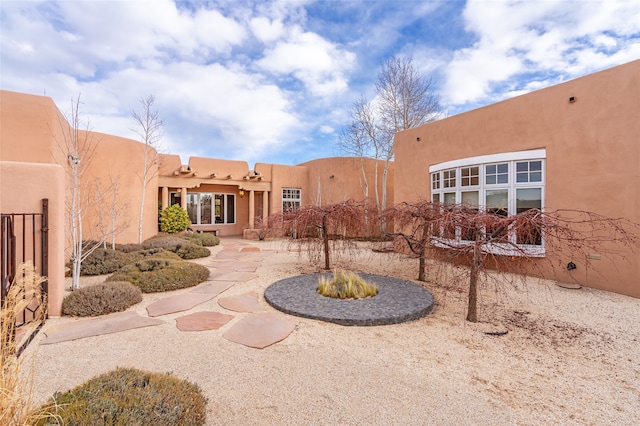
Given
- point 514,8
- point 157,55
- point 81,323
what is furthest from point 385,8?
point 81,323

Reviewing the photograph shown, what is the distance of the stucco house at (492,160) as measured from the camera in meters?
5.09

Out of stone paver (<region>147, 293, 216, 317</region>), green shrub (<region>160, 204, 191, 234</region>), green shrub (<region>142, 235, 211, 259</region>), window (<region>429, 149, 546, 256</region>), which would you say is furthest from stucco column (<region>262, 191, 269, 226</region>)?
stone paver (<region>147, 293, 216, 317</region>)

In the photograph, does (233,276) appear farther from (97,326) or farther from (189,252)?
(189,252)

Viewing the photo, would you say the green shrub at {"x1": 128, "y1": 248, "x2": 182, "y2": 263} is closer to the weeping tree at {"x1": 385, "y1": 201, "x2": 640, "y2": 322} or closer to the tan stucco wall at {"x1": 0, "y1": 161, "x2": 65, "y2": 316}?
the tan stucco wall at {"x1": 0, "y1": 161, "x2": 65, "y2": 316}

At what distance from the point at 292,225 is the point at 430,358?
17.2 feet

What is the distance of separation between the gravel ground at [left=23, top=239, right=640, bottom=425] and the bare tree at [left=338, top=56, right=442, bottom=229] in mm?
13926

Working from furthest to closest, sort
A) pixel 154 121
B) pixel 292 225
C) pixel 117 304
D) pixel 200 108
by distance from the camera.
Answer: pixel 200 108 < pixel 154 121 < pixel 292 225 < pixel 117 304

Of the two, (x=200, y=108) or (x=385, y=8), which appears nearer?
(x=385, y=8)

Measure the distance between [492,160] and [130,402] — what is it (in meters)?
10.1

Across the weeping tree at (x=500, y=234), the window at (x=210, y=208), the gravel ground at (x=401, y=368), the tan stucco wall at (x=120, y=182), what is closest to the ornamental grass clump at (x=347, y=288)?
the gravel ground at (x=401, y=368)

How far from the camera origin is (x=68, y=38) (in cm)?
760

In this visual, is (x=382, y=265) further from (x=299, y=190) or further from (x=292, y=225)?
(x=299, y=190)

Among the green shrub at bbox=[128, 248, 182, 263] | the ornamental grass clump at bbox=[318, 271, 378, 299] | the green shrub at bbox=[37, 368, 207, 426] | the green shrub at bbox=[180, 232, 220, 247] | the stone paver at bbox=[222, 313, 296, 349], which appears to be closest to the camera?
the green shrub at bbox=[37, 368, 207, 426]

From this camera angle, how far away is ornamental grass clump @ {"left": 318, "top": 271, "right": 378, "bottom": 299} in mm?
6164
